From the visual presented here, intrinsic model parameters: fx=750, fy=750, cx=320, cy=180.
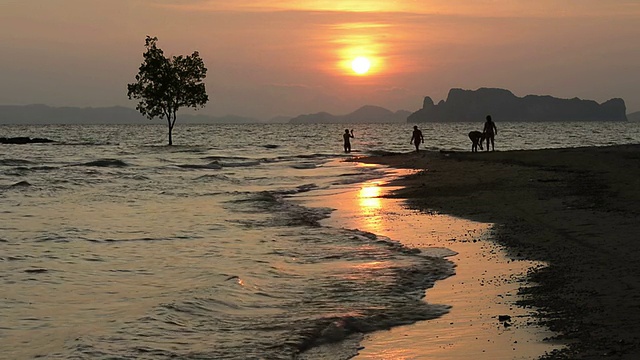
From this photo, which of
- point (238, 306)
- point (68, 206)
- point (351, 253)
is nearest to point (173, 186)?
point (68, 206)

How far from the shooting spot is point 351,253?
44.1 feet

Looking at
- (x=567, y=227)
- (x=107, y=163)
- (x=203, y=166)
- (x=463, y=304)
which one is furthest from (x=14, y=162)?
(x=463, y=304)

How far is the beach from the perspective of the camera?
777 centimetres

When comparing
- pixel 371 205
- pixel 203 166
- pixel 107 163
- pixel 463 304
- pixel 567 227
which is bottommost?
pixel 203 166

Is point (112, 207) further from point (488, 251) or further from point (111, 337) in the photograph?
point (111, 337)

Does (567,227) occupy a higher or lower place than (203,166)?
higher

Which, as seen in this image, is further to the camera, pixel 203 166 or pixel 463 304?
pixel 203 166

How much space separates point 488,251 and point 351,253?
7.86 feet

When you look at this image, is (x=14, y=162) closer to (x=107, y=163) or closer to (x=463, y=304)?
(x=107, y=163)

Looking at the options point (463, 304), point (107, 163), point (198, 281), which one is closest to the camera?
point (463, 304)

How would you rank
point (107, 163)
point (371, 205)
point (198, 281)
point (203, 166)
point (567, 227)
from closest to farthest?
1. point (198, 281)
2. point (567, 227)
3. point (371, 205)
4. point (203, 166)
5. point (107, 163)

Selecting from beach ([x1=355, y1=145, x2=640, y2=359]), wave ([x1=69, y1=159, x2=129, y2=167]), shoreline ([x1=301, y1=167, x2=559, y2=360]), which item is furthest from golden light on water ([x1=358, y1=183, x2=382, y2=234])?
wave ([x1=69, y1=159, x2=129, y2=167])

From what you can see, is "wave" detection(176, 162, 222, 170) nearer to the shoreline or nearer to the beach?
the beach

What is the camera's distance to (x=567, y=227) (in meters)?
14.2
